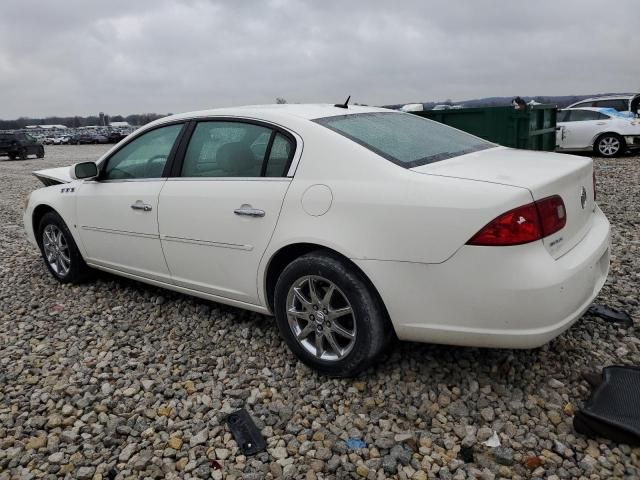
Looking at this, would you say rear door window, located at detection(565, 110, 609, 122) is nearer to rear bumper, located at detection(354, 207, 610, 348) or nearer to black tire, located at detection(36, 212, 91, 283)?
rear bumper, located at detection(354, 207, 610, 348)

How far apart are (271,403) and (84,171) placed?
8.08 ft

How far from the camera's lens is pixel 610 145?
1340cm

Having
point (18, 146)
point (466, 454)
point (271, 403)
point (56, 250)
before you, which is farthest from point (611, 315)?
point (18, 146)

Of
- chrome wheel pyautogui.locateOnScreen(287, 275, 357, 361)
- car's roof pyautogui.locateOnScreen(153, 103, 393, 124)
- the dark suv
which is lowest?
chrome wheel pyautogui.locateOnScreen(287, 275, 357, 361)

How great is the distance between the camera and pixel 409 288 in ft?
8.56

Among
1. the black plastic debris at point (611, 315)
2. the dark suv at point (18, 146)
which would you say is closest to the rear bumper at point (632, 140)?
the black plastic debris at point (611, 315)

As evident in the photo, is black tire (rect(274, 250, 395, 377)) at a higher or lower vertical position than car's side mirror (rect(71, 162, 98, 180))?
lower

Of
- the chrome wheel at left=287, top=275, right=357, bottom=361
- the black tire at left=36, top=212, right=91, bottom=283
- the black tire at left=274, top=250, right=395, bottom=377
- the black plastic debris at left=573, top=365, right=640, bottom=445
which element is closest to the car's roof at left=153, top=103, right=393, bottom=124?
the black tire at left=274, top=250, right=395, bottom=377

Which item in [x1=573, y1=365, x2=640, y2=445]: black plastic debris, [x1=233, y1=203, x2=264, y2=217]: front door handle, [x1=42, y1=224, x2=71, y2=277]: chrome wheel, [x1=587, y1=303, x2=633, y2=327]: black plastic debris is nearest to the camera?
[x1=573, y1=365, x2=640, y2=445]: black plastic debris

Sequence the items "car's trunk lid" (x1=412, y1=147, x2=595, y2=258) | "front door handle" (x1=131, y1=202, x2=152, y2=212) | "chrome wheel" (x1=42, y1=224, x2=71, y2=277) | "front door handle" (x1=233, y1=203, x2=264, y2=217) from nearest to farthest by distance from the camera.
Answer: "car's trunk lid" (x1=412, y1=147, x2=595, y2=258)
"front door handle" (x1=233, y1=203, x2=264, y2=217)
"front door handle" (x1=131, y1=202, x2=152, y2=212)
"chrome wheel" (x1=42, y1=224, x2=71, y2=277)

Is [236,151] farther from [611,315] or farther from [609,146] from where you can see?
[609,146]

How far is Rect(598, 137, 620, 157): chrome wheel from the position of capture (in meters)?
13.3

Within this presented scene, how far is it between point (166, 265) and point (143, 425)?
1.30 meters

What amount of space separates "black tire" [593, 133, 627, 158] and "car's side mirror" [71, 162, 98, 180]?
42.5 ft
